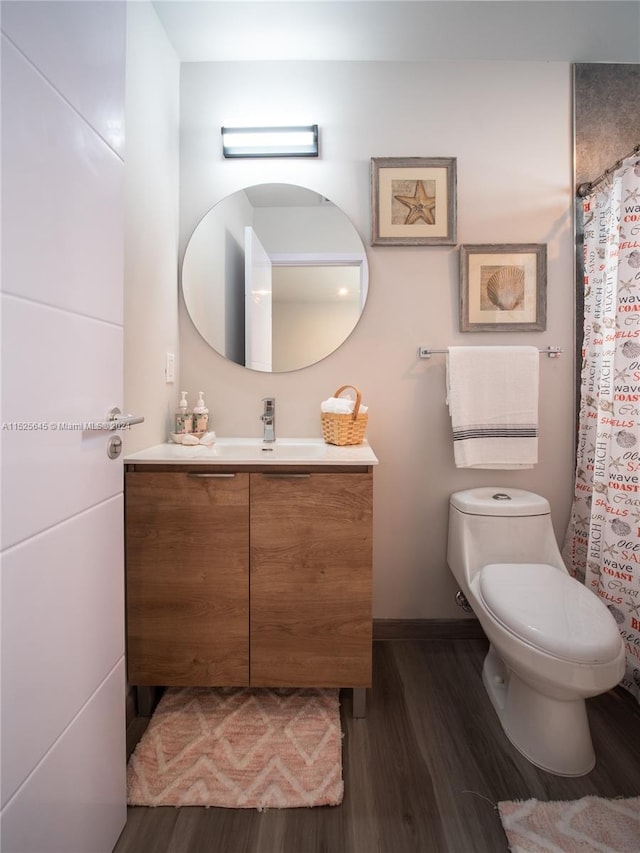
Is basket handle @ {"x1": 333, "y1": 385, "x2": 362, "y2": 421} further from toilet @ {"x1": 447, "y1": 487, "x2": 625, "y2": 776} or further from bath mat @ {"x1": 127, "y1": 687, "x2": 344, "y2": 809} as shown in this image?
bath mat @ {"x1": 127, "y1": 687, "x2": 344, "y2": 809}

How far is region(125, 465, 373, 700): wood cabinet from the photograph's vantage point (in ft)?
4.40

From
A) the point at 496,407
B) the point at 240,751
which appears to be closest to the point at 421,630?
the point at 240,751

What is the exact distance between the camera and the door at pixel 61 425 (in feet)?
2.23

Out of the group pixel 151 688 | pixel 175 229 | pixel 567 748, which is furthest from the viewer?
pixel 175 229

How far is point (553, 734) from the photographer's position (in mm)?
1240

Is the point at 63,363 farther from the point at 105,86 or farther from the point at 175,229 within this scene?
the point at 175,229

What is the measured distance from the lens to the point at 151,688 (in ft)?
4.79

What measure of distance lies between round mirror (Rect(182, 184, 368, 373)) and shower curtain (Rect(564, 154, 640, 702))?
92 cm

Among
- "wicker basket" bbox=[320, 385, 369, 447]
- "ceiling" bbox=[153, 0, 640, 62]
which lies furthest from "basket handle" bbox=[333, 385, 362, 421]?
"ceiling" bbox=[153, 0, 640, 62]

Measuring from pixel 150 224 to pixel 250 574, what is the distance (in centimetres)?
127

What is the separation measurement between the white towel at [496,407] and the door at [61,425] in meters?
1.26

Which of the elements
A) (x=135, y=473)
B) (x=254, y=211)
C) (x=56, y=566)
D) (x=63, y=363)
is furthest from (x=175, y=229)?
(x=56, y=566)

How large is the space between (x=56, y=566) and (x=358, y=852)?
0.99 m

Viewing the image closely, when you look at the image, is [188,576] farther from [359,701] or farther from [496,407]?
[496,407]
